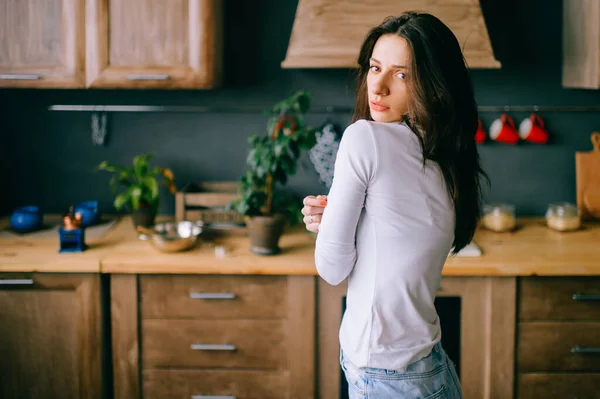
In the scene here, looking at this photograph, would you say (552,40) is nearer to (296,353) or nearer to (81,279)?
(296,353)

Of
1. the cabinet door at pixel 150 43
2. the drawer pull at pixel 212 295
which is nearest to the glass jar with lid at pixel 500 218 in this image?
the drawer pull at pixel 212 295

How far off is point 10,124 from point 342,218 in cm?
219

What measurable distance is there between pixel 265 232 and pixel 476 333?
804 millimetres

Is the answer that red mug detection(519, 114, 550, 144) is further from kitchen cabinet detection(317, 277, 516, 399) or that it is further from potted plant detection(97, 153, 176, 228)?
potted plant detection(97, 153, 176, 228)

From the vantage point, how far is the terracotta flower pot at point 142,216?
2562mm

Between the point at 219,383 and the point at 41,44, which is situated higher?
the point at 41,44

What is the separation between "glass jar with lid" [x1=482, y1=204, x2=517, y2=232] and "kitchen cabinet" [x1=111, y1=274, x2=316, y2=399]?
2.80 feet

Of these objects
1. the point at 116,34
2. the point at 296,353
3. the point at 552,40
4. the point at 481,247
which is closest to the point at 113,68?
the point at 116,34

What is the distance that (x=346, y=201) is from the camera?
1171mm

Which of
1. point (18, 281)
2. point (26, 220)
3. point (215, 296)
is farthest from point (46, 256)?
point (215, 296)

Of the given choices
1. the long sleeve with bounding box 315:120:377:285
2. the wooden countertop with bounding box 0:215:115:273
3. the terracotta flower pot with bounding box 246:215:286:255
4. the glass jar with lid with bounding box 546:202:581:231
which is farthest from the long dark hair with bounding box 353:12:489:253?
the glass jar with lid with bounding box 546:202:581:231

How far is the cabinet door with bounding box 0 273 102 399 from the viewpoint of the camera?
2209 millimetres

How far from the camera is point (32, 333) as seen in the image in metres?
2.24

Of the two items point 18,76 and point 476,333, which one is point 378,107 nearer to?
point 476,333
